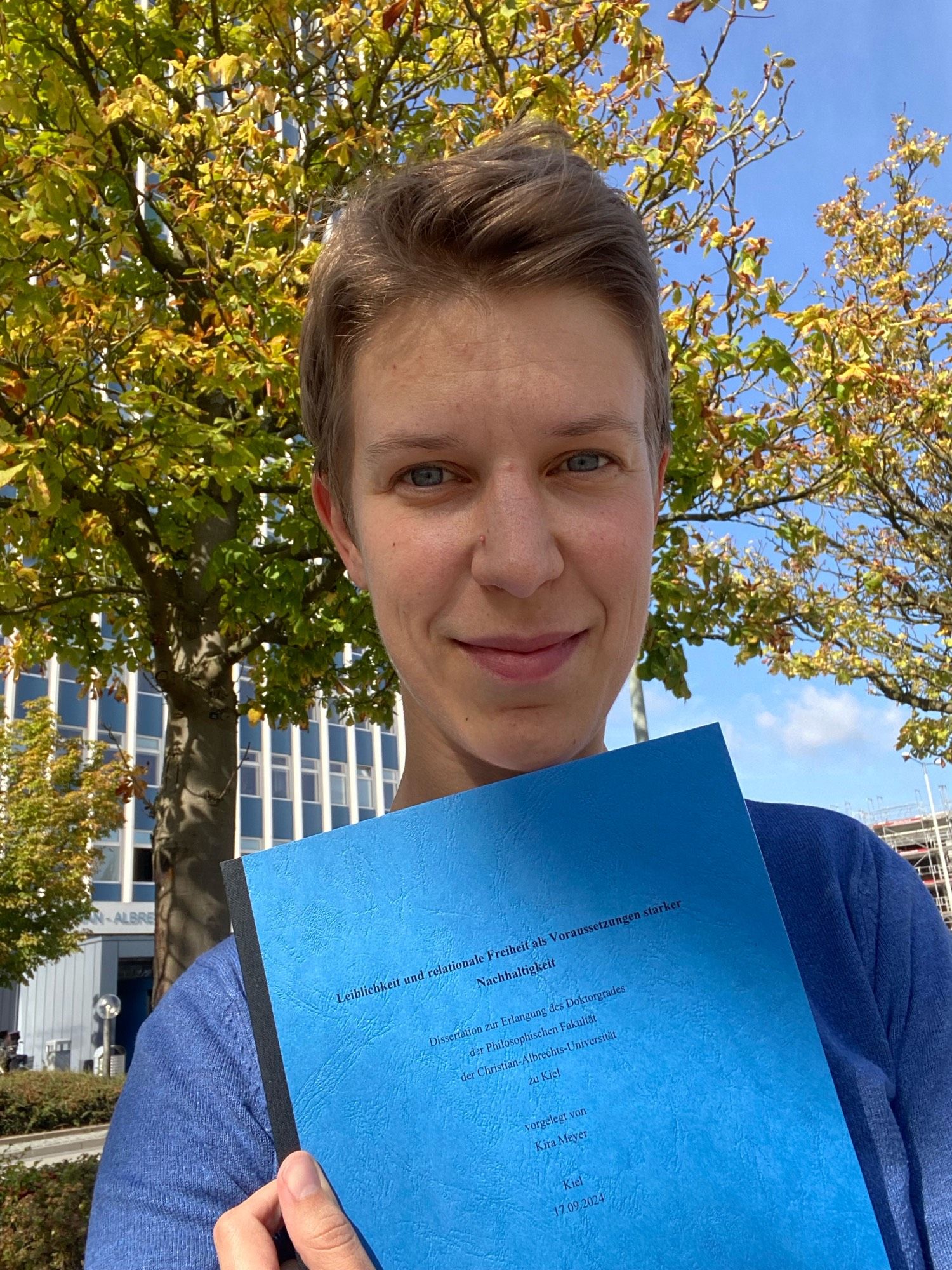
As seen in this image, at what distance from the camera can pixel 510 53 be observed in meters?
6.19

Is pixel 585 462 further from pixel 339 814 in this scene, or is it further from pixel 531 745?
pixel 339 814

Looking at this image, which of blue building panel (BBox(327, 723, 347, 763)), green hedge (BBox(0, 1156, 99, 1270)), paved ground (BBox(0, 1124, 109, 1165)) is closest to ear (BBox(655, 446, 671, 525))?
green hedge (BBox(0, 1156, 99, 1270))

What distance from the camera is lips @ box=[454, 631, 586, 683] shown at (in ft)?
3.70

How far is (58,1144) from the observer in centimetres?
1678

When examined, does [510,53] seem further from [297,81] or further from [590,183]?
[590,183]

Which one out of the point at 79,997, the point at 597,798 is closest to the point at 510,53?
the point at 597,798

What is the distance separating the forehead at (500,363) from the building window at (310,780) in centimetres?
3730

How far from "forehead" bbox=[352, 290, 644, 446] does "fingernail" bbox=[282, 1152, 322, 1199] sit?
0.71 meters

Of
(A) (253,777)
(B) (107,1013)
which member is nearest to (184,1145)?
(B) (107,1013)

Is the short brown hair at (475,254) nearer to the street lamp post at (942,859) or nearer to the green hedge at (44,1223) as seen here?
the green hedge at (44,1223)

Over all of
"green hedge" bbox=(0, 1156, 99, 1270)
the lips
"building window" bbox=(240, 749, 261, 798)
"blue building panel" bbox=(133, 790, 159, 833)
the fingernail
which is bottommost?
"green hedge" bbox=(0, 1156, 99, 1270)

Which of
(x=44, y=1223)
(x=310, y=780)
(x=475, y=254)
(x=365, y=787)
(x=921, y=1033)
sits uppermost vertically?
(x=365, y=787)

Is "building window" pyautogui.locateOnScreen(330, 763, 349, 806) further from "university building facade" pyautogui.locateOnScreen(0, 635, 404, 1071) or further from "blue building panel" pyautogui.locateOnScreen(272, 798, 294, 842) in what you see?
"blue building panel" pyautogui.locateOnScreen(272, 798, 294, 842)

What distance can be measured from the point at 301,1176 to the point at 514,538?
2.02 feet
